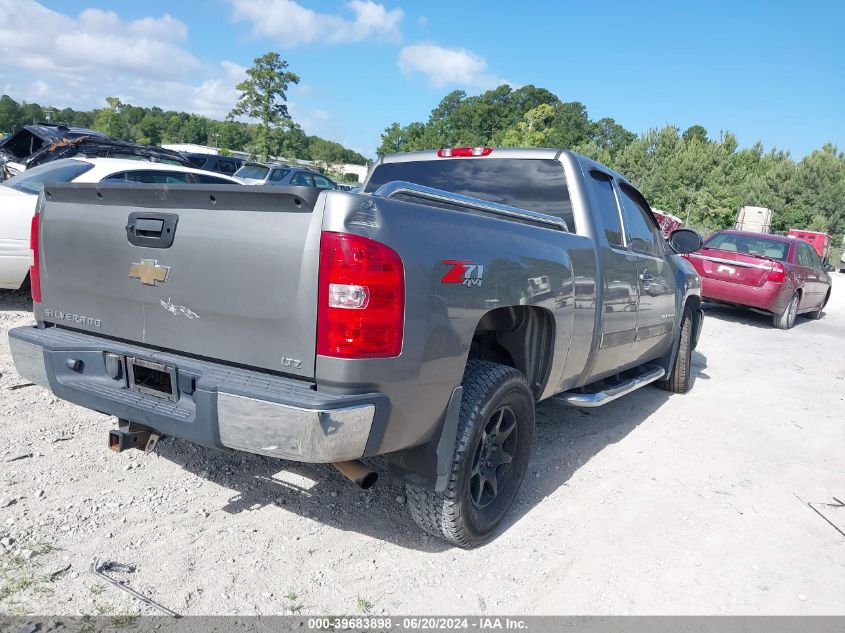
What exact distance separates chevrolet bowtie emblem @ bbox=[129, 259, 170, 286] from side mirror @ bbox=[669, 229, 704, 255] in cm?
434

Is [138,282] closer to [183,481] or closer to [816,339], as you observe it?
[183,481]

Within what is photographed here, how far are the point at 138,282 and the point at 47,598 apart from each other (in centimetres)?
128

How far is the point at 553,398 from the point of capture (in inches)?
156

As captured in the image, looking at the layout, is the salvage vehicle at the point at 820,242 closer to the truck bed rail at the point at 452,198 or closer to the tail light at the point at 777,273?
the tail light at the point at 777,273

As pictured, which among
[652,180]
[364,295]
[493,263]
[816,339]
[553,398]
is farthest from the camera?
[652,180]

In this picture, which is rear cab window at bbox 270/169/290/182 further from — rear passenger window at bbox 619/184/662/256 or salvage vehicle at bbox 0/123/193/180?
rear passenger window at bbox 619/184/662/256

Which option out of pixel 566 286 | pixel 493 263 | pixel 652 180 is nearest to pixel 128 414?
pixel 493 263

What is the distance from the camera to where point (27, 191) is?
630 centimetres

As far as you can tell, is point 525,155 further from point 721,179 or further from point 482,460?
point 721,179

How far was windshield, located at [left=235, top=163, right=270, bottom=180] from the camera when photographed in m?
17.3

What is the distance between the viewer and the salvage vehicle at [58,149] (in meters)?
11.4

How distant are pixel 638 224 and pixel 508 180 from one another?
1.29 m

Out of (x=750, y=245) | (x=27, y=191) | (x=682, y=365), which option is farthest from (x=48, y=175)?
(x=750, y=245)

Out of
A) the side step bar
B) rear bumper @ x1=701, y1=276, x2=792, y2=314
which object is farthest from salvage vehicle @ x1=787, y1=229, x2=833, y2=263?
the side step bar
